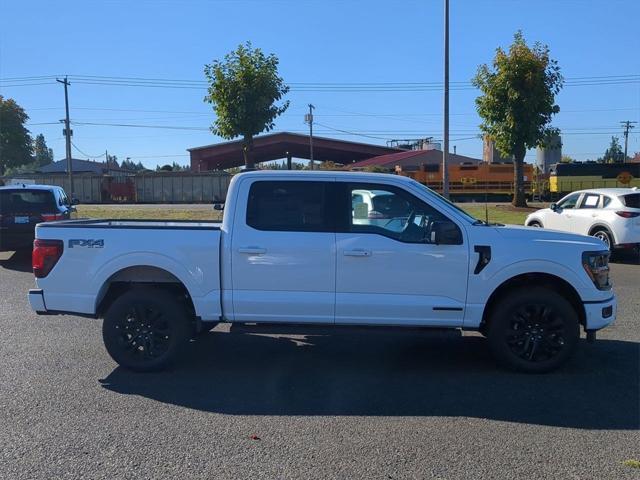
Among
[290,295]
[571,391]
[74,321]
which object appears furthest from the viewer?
[74,321]

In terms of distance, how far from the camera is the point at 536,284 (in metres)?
5.68

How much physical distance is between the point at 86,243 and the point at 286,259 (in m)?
1.97

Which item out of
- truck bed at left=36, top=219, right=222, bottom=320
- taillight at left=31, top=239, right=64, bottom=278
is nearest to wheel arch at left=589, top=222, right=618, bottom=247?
truck bed at left=36, top=219, right=222, bottom=320

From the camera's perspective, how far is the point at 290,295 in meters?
5.58

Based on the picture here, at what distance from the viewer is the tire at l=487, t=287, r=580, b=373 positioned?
217 inches

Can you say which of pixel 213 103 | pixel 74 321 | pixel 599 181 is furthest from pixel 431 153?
pixel 74 321

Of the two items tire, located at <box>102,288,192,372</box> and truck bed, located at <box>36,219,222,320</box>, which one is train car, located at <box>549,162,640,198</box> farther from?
tire, located at <box>102,288,192,372</box>

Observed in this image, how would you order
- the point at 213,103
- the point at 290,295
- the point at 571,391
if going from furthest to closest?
1. the point at 213,103
2. the point at 290,295
3. the point at 571,391

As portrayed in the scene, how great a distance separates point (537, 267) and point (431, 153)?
5797 centimetres

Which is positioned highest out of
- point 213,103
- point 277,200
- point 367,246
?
point 213,103

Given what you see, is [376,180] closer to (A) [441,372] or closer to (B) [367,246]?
(B) [367,246]

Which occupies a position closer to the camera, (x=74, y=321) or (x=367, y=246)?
(x=367, y=246)

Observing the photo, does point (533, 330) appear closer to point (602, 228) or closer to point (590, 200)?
point (602, 228)

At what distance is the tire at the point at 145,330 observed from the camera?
18.7 ft
